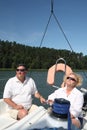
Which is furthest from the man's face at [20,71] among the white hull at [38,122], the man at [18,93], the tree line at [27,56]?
the tree line at [27,56]

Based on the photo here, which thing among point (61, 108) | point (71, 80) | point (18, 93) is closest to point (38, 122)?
point (61, 108)

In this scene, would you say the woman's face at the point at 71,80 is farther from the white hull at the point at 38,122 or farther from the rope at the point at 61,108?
the rope at the point at 61,108

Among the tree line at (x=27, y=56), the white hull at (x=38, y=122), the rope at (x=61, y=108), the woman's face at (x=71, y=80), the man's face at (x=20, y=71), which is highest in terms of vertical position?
the tree line at (x=27, y=56)

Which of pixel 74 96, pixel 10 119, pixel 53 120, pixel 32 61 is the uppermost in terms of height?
pixel 32 61

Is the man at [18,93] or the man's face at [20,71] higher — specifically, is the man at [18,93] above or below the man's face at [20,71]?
below

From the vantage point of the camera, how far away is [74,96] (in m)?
3.34

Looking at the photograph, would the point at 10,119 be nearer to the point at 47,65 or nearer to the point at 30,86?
the point at 30,86

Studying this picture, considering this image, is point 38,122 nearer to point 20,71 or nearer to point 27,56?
point 20,71

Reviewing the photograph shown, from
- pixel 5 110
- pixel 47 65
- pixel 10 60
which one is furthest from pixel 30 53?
pixel 5 110

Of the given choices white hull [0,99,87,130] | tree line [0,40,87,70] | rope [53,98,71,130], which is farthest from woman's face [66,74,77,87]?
tree line [0,40,87,70]

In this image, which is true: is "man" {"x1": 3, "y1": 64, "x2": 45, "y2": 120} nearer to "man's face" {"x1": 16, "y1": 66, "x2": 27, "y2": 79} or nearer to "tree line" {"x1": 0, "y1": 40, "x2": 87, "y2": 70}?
"man's face" {"x1": 16, "y1": 66, "x2": 27, "y2": 79}

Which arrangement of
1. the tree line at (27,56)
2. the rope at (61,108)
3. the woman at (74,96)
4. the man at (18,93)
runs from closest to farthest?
the rope at (61,108) < the woman at (74,96) < the man at (18,93) < the tree line at (27,56)

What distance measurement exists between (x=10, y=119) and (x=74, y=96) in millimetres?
1358

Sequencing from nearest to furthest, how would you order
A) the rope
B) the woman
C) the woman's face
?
the rope < the woman < the woman's face
